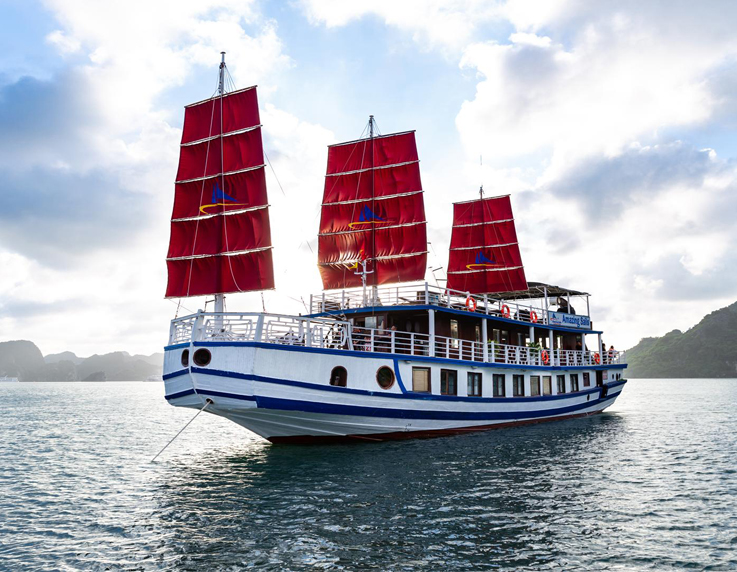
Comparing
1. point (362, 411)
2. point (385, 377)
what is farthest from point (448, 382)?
point (362, 411)

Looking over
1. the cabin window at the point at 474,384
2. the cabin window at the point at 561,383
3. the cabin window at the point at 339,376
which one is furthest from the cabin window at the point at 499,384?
the cabin window at the point at 339,376

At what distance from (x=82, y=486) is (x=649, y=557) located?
15326mm

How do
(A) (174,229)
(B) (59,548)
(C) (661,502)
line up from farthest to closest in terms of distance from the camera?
(A) (174,229), (C) (661,502), (B) (59,548)

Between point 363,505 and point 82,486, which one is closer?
point 363,505

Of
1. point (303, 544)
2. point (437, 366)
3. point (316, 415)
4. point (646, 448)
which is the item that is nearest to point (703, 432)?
point (646, 448)

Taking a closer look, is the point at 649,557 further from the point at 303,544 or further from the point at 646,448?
the point at 646,448

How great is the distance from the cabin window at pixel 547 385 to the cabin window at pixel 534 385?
0.79 metres

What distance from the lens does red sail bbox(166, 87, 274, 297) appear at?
85.8 ft

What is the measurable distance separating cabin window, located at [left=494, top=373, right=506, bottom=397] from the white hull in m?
1.18

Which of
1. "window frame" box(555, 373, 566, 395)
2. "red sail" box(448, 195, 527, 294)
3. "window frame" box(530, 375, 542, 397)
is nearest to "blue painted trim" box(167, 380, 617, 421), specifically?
"window frame" box(530, 375, 542, 397)

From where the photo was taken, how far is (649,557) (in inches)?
378

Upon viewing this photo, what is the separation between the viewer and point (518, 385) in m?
26.5

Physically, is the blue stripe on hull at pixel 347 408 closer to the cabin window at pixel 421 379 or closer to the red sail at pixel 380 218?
the cabin window at pixel 421 379

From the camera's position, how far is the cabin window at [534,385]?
1077 inches
